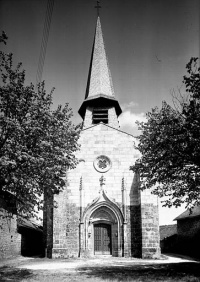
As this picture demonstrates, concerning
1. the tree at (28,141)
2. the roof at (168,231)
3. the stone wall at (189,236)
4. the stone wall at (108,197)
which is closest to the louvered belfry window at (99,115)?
the stone wall at (108,197)

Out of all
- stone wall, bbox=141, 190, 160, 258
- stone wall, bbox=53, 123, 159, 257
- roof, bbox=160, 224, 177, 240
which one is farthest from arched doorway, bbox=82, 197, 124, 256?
roof, bbox=160, 224, 177, 240

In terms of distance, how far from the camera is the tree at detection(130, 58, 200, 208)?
11.4 meters

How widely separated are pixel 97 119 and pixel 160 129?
12.9 m

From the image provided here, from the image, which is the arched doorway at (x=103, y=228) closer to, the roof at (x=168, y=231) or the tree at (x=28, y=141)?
the tree at (x=28, y=141)

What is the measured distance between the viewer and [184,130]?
11.5 meters

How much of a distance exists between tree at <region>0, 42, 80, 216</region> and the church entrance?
9590 mm

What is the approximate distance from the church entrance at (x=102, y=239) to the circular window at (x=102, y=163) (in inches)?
158

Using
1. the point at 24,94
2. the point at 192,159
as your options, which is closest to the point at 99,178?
the point at 192,159

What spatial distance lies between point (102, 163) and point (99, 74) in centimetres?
1066

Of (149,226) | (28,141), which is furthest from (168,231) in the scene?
(28,141)

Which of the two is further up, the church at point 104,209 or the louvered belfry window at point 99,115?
the louvered belfry window at point 99,115

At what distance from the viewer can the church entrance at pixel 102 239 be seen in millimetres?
19719

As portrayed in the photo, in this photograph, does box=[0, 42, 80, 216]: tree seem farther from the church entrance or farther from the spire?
the spire

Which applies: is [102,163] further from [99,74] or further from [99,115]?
[99,74]
